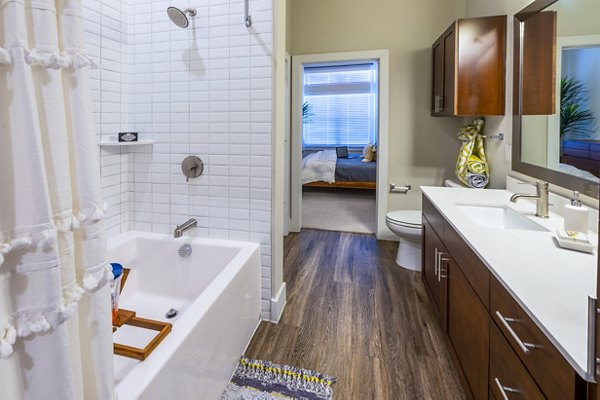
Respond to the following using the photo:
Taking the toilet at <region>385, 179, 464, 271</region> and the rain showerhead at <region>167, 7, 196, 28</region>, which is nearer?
the rain showerhead at <region>167, 7, 196, 28</region>

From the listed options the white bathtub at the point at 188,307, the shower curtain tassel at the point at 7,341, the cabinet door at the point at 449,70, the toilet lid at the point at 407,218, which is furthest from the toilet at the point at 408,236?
the shower curtain tassel at the point at 7,341

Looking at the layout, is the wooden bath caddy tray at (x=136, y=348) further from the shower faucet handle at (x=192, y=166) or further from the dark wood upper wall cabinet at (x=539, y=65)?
the dark wood upper wall cabinet at (x=539, y=65)

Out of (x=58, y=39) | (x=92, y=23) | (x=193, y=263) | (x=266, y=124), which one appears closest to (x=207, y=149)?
(x=266, y=124)

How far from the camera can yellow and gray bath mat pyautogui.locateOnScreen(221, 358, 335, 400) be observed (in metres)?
1.52

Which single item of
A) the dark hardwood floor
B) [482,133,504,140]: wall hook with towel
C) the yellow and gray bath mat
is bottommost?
the yellow and gray bath mat

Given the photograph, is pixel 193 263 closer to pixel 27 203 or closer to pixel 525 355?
pixel 27 203

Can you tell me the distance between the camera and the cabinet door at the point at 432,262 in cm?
192

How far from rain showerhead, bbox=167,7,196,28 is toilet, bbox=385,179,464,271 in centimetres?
216

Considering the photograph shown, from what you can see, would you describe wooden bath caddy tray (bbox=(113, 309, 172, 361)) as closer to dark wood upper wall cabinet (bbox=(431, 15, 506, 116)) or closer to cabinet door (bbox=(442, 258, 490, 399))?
cabinet door (bbox=(442, 258, 490, 399))

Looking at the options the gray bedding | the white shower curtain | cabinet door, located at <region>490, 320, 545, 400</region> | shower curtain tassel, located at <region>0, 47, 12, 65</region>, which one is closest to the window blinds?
the gray bedding

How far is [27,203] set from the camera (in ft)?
1.92

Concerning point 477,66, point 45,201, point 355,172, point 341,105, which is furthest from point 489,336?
point 341,105

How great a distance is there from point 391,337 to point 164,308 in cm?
132

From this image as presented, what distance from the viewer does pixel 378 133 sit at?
11.6 feet
